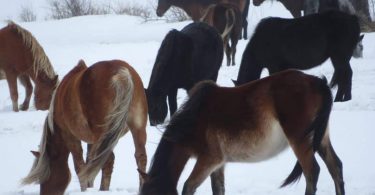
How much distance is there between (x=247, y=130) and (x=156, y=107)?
371cm

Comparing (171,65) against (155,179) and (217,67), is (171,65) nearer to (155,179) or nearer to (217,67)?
(217,67)

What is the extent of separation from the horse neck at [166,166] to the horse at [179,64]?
330cm

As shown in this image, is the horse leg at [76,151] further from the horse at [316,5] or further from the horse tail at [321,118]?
the horse at [316,5]

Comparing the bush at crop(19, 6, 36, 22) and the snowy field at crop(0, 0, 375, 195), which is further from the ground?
the snowy field at crop(0, 0, 375, 195)

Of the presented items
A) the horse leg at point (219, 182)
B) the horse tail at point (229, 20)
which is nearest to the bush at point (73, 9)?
the horse tail at point (229, 20)

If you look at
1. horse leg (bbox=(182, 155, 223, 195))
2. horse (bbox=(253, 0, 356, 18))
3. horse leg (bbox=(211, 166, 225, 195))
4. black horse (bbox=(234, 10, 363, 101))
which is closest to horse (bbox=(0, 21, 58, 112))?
black horse (bbox=(234, 10, 363, 101))

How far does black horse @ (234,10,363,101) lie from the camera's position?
32.8ft

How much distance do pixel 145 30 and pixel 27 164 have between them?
534 inches

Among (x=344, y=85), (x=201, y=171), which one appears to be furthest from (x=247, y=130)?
(x=344, y=85)

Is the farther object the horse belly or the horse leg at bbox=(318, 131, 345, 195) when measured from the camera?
the horse leg at bbox=(318, 131, 345, 195)

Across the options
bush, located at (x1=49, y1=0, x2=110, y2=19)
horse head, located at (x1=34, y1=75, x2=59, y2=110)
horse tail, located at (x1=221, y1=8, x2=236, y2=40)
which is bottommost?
bush, located at (x1=49, y1=0, x2=110, y2=19)

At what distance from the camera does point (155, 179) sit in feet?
17.7

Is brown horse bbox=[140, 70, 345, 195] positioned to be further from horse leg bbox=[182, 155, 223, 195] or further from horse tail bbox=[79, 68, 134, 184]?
horse tail bbox=[79, 68, 134, 184]

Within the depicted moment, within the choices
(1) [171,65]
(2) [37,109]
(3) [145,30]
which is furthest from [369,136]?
(3) [145,30]
